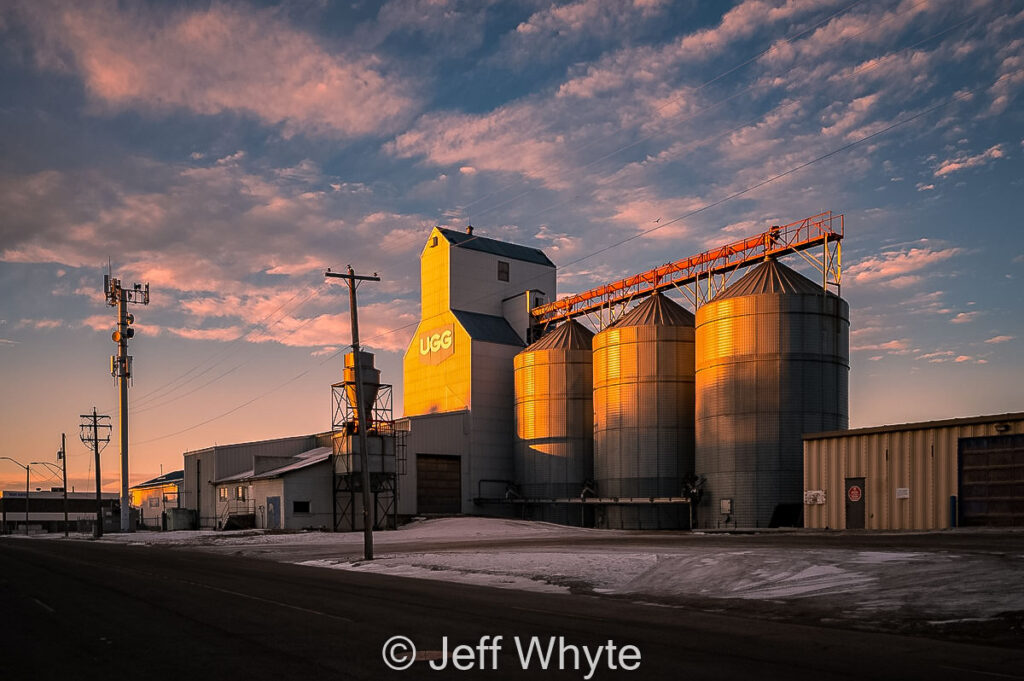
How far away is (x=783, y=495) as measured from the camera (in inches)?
2042

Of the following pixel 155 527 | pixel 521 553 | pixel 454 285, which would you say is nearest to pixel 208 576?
pixel 521 553

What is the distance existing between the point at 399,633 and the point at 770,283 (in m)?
45.8

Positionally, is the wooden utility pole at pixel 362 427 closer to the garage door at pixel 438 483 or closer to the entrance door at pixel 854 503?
the entrance door at pixel 854 503

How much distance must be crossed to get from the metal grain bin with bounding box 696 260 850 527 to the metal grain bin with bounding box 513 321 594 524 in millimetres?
15257

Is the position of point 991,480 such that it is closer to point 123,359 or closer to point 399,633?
point 399,633

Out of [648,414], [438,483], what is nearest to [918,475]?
[648,414]

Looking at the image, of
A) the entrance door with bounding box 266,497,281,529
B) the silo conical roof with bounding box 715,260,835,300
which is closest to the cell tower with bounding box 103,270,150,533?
the entrance door with bounding box 266,497,281,529

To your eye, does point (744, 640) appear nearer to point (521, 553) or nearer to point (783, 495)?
point (521, 553)

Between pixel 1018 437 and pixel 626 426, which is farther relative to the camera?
pixel 626 426

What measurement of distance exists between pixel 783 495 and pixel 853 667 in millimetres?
43221

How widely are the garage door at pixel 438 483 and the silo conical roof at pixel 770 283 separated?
26900 millimetres

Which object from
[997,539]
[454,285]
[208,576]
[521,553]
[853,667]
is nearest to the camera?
[853,667]

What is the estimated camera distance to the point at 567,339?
71.8 metres

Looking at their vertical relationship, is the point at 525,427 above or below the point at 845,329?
below
